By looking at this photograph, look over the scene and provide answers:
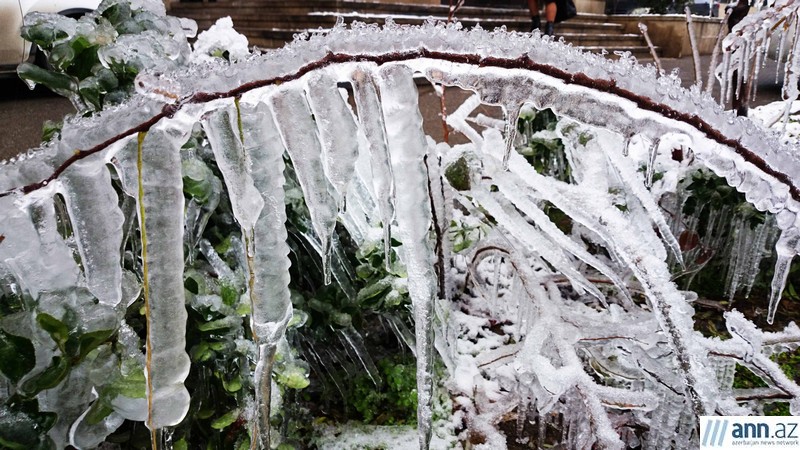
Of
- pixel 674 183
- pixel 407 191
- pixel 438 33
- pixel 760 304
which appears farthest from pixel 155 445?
pixel 760 304

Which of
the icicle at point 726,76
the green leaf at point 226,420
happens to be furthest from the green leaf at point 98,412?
the icicle at point 726,76

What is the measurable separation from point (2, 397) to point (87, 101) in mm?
772

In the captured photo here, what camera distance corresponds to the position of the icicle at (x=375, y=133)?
0.76 metres

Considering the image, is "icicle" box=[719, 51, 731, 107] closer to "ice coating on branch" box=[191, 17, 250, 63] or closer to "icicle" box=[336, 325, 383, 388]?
"icicle" box=[336, 325, 383, 388]

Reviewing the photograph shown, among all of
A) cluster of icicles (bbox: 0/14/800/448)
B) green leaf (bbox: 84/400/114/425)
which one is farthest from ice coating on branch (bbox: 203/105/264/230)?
green leaf (bbox: 84/400/114/425)

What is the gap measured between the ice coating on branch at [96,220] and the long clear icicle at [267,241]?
21 centimetres

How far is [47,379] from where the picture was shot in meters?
0.99

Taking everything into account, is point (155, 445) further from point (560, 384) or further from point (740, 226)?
point (740, 226)

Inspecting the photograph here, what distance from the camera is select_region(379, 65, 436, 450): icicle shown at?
0.77 metres

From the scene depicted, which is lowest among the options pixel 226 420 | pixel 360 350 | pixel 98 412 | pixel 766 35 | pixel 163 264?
pixel 360 350

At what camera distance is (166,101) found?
2.45 feet

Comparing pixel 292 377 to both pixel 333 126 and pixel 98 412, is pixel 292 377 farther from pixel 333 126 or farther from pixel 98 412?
pixel 333 126

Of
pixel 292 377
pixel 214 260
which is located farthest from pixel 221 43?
pixel 292 377

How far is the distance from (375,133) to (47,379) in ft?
2.48
